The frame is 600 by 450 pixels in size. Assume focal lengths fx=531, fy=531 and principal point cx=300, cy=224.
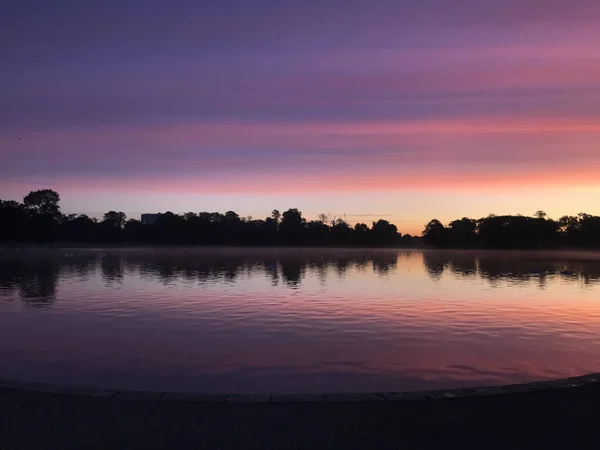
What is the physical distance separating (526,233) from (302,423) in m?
163

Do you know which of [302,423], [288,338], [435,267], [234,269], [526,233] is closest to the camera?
[302,423]

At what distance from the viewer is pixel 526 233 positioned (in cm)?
15550

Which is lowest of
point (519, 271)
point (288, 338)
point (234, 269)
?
point (288, 338)

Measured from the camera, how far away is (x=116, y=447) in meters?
6.00

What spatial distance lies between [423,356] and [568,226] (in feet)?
587

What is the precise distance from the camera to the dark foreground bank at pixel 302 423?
20.1 ft

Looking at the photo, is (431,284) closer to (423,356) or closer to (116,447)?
(423,356)

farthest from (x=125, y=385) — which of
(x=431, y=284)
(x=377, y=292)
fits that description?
(x=431, y=284)

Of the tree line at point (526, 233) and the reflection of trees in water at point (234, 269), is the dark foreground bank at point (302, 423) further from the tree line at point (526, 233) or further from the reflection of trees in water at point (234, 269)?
the tree line at point (526, 233)

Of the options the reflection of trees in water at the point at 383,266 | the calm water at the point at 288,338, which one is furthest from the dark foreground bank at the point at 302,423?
the reflection of trees in water at the point at 383,266

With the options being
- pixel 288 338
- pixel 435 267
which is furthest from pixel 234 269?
pixel 288 338

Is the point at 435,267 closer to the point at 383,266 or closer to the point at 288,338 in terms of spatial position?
the point at 383,266

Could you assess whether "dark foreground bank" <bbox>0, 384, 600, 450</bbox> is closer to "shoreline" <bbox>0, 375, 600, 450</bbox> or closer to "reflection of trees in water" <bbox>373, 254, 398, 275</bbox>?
"shoreline" <bbox>0, 375, 600, 450</bbox>

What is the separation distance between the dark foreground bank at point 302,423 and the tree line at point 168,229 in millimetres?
137886
